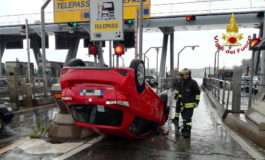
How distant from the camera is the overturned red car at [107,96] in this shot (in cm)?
320

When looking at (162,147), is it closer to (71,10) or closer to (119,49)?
(119,49)

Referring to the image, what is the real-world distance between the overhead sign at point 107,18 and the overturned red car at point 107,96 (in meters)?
2.89

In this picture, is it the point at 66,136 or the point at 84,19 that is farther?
the point at 84,19

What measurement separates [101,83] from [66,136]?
75.4 inches

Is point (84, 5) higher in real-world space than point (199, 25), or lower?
higher

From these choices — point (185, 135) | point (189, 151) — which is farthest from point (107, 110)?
point (185, 135)

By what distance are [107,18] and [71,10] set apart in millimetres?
13362

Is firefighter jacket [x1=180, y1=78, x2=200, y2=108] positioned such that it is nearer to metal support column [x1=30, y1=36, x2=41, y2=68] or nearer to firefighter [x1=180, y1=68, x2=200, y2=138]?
firefighter [x1=180, y1=68, x2=200, y2=138]

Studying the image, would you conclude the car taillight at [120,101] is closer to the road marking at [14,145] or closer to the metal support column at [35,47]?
the road marking at [14,145]

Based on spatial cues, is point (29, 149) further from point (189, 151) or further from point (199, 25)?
point (199, 25)

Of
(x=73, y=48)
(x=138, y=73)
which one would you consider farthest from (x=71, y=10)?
(x=138, y=73)

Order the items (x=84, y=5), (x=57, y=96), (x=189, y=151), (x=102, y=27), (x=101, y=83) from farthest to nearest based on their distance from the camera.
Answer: (x=84, y=5) < (x=102, y=27) < (x=57, y=96) < (x=189, y=151) < (x=101, y=83)

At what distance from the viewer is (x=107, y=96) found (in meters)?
3.20

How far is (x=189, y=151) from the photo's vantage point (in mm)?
3881
